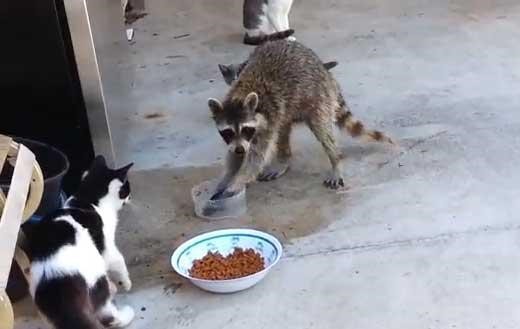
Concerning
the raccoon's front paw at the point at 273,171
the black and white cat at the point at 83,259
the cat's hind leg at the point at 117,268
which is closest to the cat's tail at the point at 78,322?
the black and white cat at the point at 83,259

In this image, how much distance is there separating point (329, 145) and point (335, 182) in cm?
14

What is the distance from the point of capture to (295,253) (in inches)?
101

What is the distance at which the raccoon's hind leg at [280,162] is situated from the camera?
298cm

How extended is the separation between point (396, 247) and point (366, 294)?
0.88ft

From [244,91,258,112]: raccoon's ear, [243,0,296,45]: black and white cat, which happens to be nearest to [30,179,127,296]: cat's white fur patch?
[244,91,258,112]: raccoon's ear

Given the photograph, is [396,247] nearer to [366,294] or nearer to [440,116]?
[366,294]

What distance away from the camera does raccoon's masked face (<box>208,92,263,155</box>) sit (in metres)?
A: 2.65

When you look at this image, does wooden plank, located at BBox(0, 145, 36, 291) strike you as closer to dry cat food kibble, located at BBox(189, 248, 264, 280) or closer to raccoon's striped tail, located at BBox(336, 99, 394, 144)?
dry cat food kibble, located at BBox(189, 248, 264, 280)

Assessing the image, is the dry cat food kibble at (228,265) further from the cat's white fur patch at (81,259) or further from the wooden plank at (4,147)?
the wooden plank at (4,147)

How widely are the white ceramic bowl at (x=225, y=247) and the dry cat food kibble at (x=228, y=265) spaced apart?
20 mm

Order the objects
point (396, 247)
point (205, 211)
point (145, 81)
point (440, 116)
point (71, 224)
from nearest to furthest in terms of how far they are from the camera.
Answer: point (71, 224) < point (396, 247) < point (205, 211) < point (440, 116) < point (145, 81)

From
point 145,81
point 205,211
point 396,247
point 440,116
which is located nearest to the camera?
point 396,247

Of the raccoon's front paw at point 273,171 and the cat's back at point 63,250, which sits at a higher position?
the cat's back at point 63,250

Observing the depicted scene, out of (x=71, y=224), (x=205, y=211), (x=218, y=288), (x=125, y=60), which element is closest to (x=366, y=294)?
(x=218, y=288)
